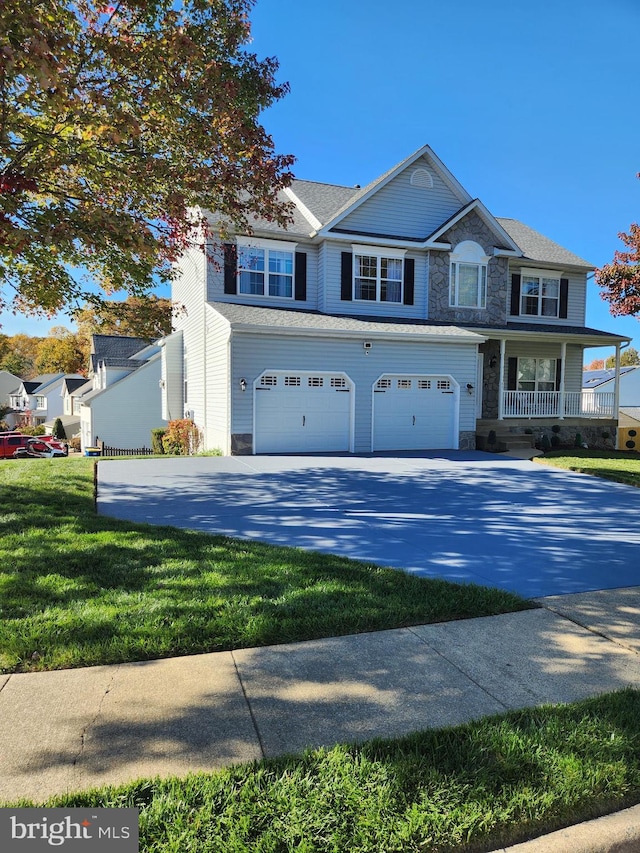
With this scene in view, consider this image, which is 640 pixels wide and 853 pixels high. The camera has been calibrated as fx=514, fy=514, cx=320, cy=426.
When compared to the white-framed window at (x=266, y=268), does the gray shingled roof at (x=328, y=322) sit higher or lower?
lower

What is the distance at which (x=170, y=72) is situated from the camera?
6.93m

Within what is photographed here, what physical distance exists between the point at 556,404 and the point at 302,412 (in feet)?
34.9

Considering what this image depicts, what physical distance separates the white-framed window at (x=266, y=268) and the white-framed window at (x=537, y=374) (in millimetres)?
9995

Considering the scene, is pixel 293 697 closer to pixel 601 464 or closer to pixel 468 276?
pixel 601 464

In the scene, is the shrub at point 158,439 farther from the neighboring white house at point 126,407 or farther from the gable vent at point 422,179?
the gable vent at point 422,179

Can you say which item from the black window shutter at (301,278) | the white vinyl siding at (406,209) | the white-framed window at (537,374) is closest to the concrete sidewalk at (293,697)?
the black window shutter at (301,278)

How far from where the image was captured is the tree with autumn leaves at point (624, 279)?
17.7 metres

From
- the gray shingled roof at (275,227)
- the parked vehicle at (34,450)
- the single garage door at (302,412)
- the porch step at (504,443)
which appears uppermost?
the gray shingled roof at (275,227)

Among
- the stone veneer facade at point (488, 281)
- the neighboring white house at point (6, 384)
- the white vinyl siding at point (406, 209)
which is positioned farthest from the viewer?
the neighboring white house at point (6, 384)

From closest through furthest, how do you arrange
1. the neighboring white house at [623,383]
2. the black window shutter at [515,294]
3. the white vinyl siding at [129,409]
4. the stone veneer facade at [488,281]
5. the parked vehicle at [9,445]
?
the stone veneer facade at [488,281] → the black window shutter at [515,294] → the parked vehicle at [9,445] → the white vinyl siding at [129,409] → the neighboring white house at [623,383]

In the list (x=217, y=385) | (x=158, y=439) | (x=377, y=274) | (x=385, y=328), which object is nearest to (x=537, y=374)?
(x=377, y=274)

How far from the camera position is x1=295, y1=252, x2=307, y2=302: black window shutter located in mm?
16859

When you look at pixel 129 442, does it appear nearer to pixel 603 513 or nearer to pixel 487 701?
pixel 603 513

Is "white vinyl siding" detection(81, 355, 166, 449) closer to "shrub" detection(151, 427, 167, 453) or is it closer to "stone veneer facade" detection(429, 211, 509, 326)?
"shrub" detection(151, 427, 167, 453)
